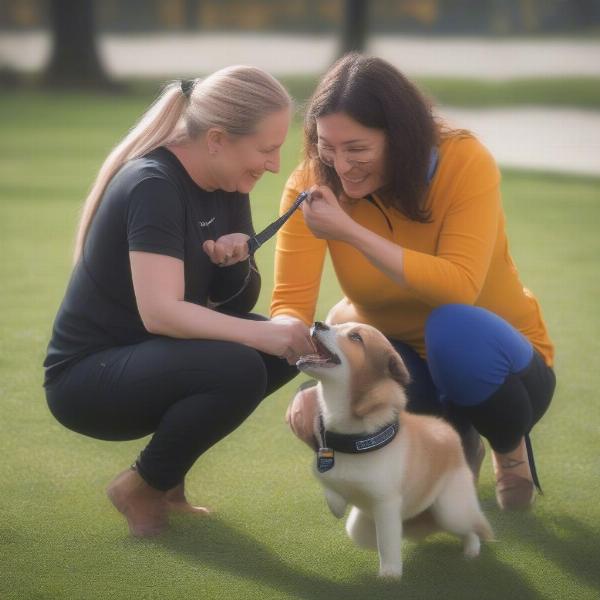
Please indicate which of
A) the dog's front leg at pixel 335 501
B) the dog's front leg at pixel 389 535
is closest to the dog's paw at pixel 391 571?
the dog's front leg at pixel 389 535

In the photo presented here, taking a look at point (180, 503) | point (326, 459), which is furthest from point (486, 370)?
point (180, 503)

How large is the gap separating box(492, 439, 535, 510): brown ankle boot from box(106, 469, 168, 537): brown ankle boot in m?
1.05

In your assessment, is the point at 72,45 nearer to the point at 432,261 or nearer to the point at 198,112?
the point at 198,112

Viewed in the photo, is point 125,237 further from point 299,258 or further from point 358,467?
A: point 358,467

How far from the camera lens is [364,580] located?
306cm

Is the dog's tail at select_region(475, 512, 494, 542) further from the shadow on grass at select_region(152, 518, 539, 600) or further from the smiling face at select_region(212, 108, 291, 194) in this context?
the smiling face at select_region(212, 108, 291, 194)

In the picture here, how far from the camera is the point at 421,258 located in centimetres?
326

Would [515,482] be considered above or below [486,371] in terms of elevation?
below

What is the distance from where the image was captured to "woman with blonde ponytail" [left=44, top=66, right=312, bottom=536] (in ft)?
10.3

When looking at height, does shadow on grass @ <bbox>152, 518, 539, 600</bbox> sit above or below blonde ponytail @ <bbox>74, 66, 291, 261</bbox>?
below

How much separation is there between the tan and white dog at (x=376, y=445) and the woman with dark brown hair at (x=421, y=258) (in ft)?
0.64

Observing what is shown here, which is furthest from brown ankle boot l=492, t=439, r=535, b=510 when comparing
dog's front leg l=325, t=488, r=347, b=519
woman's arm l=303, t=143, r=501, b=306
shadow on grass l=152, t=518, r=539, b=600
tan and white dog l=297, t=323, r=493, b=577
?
dog's front leg l=325, t=488, r=347, b=519

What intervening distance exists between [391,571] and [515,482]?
70cm

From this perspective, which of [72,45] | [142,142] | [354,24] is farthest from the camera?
[354,24]
